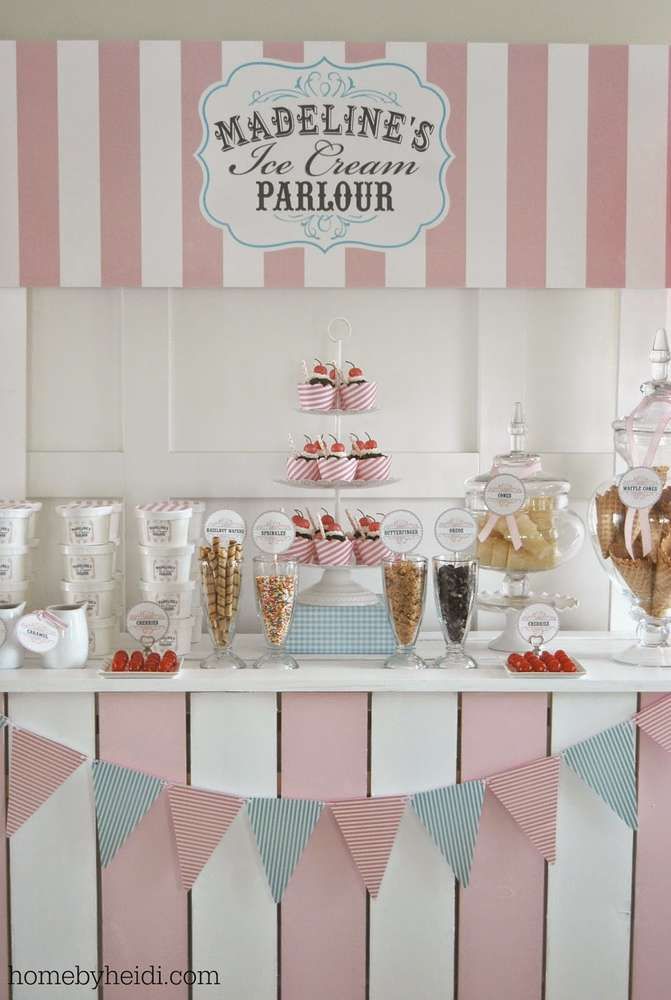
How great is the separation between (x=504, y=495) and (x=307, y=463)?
1.47 ft

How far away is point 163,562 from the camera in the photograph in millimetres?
2270

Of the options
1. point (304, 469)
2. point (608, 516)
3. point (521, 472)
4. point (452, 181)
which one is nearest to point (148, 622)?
point (304, 469)

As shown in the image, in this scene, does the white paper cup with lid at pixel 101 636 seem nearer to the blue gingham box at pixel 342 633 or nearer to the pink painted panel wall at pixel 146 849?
the pink painted panel wall at pixel 146 849

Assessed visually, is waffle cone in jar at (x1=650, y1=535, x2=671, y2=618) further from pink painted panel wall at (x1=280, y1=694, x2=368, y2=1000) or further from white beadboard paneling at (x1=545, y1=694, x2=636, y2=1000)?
pink painted panel wall at (x1=280, y1=694, x2=368, y2=1000)

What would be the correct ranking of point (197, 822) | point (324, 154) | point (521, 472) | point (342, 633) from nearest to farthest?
point (197, 822) < point (342, 633) < point (521, 472) < point (324, 154)

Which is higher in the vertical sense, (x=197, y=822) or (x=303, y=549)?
(x=303, y=549)

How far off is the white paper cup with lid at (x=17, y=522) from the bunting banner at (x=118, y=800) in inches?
22.7

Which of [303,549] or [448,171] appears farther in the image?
[448,171]

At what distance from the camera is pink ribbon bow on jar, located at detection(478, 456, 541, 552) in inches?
88.4

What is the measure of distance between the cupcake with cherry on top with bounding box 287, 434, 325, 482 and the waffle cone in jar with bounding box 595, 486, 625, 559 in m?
0.64

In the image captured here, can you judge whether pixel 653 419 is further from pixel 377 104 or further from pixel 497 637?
pixel 377 104

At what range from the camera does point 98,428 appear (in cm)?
254

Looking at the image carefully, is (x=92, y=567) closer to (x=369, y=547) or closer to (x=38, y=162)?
(x=369, y=547)

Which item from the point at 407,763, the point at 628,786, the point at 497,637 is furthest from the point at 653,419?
the point at 407,763
